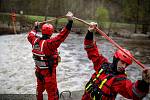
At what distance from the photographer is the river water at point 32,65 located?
11.0 m

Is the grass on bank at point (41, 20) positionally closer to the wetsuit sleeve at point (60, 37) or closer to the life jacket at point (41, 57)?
the life jacket at point (41, 57)

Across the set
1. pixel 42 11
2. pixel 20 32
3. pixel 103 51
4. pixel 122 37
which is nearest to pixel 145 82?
pixel 103 51

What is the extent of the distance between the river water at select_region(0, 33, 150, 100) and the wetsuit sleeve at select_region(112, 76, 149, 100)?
585 cm

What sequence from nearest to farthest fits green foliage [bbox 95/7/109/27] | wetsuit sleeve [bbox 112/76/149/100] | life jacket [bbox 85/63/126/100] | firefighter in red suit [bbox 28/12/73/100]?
wetsuit sleeve [bbox 112/76/149/100], life jacket [bbox 85/63/126/100], firefighter in red suit [bbox 28/12/73/100], green foliage [bbox 95/7/109/27]

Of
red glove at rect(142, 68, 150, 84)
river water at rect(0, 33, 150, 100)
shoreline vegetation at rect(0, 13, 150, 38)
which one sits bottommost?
river water at rect(0, 33, 150, 100)

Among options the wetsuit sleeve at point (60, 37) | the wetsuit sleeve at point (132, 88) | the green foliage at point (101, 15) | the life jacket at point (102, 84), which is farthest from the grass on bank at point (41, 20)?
the wetsuit sleeve at point (132, 88)

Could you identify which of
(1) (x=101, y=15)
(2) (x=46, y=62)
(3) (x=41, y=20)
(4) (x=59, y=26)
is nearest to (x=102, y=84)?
(2) (x=46, y=62)

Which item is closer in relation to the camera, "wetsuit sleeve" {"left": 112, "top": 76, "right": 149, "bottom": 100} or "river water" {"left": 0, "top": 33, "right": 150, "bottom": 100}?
"wetsuit sleeve" {"left": 112, "top": 76, "right": 149, "bottom": 100}

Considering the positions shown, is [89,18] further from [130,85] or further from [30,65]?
[130,85]

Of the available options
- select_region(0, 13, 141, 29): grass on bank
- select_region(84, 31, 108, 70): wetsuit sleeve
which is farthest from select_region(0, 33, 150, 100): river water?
select_region(84, 31, 108, 70): wetsuit sleeve

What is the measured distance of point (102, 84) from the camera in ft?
14.9

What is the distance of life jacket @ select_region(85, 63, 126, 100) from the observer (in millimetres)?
4501

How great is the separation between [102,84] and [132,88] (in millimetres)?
653

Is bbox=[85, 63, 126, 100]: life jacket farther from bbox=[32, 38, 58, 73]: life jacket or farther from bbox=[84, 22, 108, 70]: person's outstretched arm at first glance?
bbox=[32, 38, 58, 73]: life jacket
